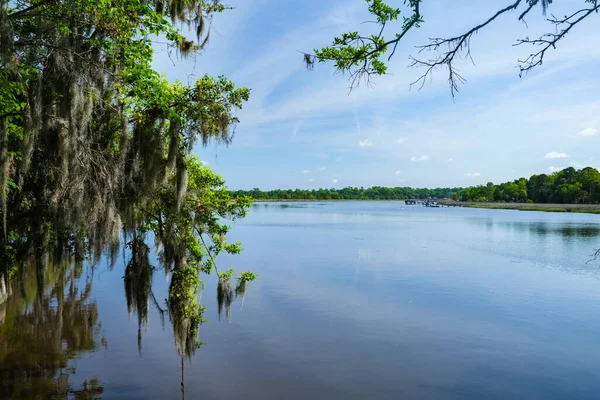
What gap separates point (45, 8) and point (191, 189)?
13.4ft

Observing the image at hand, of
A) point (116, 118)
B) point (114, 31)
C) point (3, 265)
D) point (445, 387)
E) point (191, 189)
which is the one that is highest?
point (114, 31)

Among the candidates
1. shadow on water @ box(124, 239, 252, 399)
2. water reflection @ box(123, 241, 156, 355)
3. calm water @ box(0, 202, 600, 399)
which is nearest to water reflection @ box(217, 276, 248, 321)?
calm water @ box(0, 202, 600, 399)

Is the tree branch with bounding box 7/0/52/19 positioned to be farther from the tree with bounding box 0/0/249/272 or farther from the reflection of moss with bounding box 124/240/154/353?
the reflection of moss with bounding box 124/240/154/353

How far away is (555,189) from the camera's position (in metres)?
107

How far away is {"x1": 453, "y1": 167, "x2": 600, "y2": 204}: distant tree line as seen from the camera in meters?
95.1

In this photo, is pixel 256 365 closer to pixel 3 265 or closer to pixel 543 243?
pixel 3 265

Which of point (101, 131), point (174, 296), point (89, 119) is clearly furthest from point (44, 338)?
point (89, 119)

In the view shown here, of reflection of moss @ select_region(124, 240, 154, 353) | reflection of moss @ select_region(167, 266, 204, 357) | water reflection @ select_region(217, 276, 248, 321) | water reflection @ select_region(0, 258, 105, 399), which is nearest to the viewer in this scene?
reflection of moss @ select_region(167, 266, 204, 357)

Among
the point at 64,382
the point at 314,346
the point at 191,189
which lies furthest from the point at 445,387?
the point at 64,382

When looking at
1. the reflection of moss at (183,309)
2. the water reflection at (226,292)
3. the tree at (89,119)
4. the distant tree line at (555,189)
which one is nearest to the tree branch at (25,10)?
the tree at (89,119)

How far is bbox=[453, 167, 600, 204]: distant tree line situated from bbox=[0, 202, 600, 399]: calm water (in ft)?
277

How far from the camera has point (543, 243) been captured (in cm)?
3516

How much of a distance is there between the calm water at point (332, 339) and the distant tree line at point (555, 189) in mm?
84363

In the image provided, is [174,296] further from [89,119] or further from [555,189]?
Result: [555,189]
